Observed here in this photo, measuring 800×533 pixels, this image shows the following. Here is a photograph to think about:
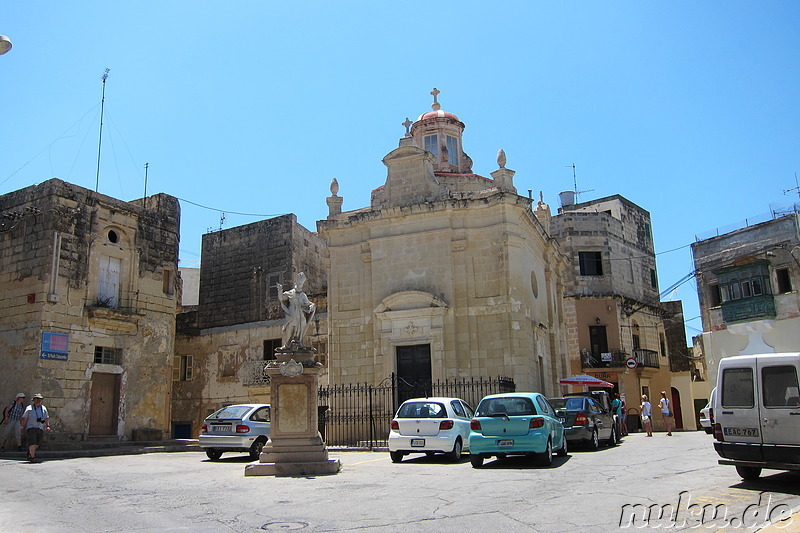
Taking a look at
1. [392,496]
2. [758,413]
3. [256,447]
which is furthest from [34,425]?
[758,413]

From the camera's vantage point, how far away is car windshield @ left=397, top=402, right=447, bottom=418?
48.0ft

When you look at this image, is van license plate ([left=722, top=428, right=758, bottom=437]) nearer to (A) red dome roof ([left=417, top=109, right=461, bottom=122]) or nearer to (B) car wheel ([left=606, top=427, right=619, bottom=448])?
(B) car wheel ([left=606, top=427, right=619, bottom=448])

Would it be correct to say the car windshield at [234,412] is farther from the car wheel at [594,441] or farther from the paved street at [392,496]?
the car wheel at [594,441]

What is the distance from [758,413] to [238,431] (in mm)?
10924

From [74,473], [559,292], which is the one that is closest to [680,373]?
[559,292]

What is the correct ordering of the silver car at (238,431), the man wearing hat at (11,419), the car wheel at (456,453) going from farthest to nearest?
the man wearing hat at (11,419), the silver car at (238,431), the car wheel at (456,453)

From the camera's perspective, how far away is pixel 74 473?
1321cm

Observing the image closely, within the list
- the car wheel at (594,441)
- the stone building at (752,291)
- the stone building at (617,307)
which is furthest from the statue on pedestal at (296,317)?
the stone building at (617,307)

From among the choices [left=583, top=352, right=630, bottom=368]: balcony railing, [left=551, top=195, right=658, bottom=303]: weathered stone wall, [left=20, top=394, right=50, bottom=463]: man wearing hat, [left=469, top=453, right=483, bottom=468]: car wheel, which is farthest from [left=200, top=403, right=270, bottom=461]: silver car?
[left=551, top=195, right=658, bottom=303]: weathered stone wall

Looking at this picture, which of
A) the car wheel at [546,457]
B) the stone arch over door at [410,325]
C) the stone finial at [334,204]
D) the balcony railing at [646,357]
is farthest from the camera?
the balcony railing at [646,357]

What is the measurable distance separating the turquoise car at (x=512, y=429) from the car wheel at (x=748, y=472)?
11.6 feet

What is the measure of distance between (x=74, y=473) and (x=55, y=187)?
11693mm

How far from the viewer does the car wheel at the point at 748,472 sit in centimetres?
989

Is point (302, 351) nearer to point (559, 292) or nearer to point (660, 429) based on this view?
point (559, 292)
